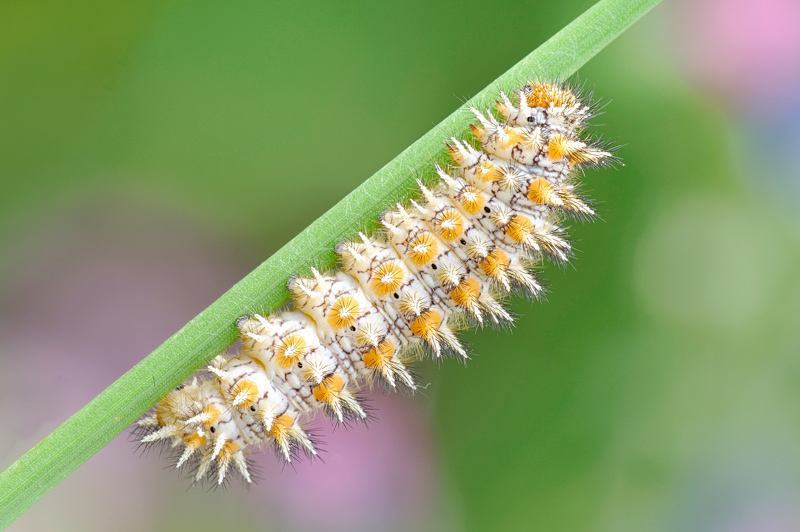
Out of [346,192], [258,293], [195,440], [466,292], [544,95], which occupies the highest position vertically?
[346,192]

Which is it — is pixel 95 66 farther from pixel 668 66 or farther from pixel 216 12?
pixel 668 66

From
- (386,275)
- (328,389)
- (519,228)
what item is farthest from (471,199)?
(328,389)

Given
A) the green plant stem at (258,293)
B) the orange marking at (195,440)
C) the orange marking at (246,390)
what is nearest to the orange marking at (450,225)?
the green plant stem at (258,293)

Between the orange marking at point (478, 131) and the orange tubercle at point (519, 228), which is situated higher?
the orange marking at point (478, 131)

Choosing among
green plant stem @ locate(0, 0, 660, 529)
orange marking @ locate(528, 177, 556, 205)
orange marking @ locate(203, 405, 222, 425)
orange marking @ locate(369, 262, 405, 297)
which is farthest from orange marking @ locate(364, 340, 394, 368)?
orange marking @ locate(528, 177, 556, 205)

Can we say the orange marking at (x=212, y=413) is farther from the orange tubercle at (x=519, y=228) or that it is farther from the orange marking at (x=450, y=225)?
the orange tubercle at (x=519, y=228)

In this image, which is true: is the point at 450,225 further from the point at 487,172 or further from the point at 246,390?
the point at 246,390
